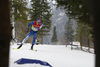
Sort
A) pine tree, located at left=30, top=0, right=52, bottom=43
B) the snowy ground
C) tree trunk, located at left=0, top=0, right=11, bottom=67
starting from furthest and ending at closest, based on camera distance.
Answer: pine tree, located at left=30, top=0, right=52, bottom=43
the snowy ground
tree trunk, located at left=0, top=0, right=11, bottom=67

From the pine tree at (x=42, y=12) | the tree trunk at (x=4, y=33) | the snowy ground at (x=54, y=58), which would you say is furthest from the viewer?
the pine tree at (x=42, y=12)

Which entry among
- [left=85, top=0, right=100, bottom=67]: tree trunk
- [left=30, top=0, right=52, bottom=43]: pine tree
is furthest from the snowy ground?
[left=30, top=0, right=52, bottom=43]: pine tree

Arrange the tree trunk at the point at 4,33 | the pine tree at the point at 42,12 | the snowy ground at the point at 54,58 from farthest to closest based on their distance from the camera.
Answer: the pine tree at the point at 42,12, the snowy ground at the point at 54,58, the tree trunk at the point at 4,33

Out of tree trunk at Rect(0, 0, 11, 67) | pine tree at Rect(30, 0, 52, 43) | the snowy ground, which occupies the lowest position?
the snowy ground

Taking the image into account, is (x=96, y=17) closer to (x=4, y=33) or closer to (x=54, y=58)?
(x=4, y=33)

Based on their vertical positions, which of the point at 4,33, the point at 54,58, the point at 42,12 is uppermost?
the point at 42,12

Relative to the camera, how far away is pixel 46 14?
27.0 meters

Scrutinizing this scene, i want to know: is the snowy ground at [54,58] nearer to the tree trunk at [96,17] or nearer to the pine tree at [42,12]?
the tree trunk at [96,17]

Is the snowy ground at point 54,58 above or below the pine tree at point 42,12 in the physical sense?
below

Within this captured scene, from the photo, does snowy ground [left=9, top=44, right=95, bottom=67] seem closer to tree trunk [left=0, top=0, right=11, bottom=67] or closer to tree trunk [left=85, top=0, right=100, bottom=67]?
tree trunk [left=0, top=0, right=11, bottom=67]

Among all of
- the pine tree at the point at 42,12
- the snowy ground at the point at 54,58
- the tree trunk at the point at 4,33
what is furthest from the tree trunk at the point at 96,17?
the pine tree at the point at 42,12

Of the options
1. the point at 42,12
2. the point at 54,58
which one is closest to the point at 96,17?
the point at 54,58

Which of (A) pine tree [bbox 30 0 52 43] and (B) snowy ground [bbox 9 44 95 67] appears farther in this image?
(A) pine tree [bbox 30 0 52 43]

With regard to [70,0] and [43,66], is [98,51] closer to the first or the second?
[43,66]
